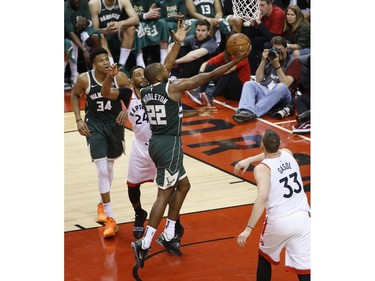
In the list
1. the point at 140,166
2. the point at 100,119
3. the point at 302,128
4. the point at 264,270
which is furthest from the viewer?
the point at 302,128

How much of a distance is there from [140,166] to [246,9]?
6.30 metres

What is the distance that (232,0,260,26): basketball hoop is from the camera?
1316 cm

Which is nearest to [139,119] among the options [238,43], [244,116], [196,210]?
[238,43]

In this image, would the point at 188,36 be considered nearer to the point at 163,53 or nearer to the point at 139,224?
the point at 163,53

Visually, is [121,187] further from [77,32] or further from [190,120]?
[77,32]

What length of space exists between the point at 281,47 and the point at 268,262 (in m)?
5.92

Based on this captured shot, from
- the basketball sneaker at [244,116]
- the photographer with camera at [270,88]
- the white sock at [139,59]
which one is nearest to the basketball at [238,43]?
the photographer with camera at [270,88]

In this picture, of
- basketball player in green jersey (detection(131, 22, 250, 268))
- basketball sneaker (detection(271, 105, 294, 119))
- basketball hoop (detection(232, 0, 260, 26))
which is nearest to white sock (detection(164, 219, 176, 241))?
basketball player in green jersey (detection(131, 22, 250, 268))

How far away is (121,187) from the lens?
932 cm

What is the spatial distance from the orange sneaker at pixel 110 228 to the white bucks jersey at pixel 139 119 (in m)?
0.81

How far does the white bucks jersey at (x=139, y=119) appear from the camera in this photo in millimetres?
7706

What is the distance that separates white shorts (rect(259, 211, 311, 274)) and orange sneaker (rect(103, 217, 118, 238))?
221cm

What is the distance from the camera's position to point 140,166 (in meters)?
7.73
